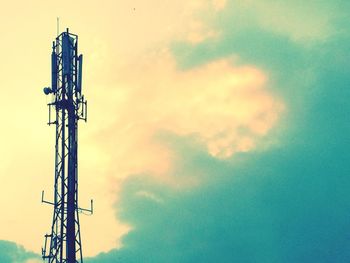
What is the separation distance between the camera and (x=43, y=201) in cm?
3966

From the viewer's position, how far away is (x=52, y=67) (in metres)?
42.5

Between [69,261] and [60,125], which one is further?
[60,125]

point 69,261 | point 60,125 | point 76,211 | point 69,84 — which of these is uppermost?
point 69,84

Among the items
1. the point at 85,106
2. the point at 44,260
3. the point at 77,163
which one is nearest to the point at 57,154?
the point at 77,163

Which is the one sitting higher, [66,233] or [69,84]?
[69,84]

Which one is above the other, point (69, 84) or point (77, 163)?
A: point (69, 84)

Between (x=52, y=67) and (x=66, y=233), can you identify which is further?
(x=52, y=67)

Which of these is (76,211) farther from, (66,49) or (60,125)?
(66,49)

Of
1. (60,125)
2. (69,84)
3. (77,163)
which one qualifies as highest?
(69,84)

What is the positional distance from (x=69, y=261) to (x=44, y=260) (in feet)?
6.14

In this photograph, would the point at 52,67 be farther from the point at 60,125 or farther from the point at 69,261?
the point at 69,261

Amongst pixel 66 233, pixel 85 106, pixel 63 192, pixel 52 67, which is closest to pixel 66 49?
pixel 52 67

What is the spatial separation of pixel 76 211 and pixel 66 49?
12.3 meters

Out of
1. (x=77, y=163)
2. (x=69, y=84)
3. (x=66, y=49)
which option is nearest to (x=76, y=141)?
(x=77, y=163)
